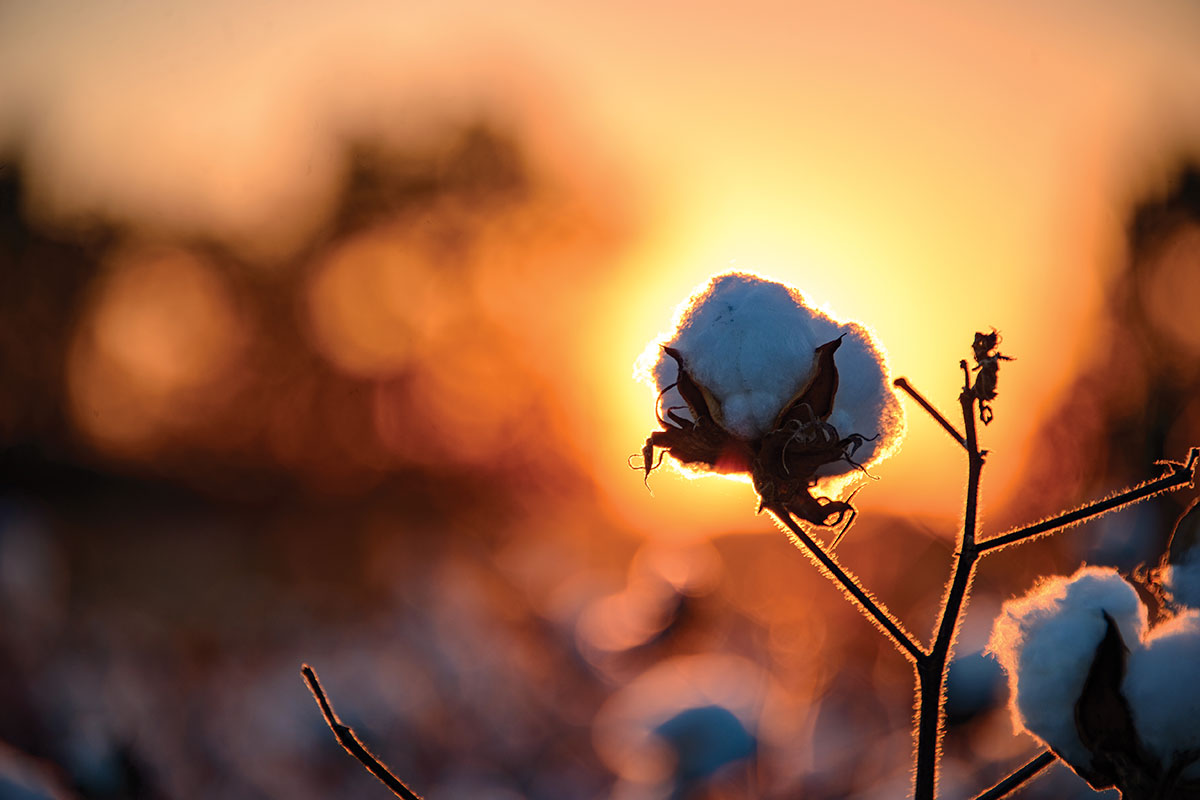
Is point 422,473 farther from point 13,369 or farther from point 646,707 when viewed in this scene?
point 646,707

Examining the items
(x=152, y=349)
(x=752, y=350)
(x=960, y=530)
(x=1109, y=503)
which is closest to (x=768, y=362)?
(x=752, y=350)

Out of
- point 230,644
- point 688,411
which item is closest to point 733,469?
point 688,411

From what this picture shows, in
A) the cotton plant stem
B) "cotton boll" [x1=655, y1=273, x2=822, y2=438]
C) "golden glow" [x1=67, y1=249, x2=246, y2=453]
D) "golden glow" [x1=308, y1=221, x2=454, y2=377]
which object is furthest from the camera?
"golden glow" [x1=308, y1=221, x2=454, y2=377]

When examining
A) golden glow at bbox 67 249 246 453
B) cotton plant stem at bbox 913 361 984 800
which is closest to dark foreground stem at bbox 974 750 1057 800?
cotton plant stem at bbox 913 361 984 800

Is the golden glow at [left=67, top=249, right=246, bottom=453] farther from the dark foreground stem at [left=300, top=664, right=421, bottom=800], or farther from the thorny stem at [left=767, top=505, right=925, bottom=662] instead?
the thorny stem at [left=767, top=505, right=925, bottom=662]

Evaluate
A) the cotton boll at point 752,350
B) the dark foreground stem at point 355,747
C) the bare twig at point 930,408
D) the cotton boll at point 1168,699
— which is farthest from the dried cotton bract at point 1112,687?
the dark foreground stem at point 355,747

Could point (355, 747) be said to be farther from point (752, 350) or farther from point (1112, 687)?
point (1112, 687)

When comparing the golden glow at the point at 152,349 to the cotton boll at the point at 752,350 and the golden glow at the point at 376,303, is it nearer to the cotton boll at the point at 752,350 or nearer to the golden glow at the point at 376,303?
the golden glow at the point at 376,303
